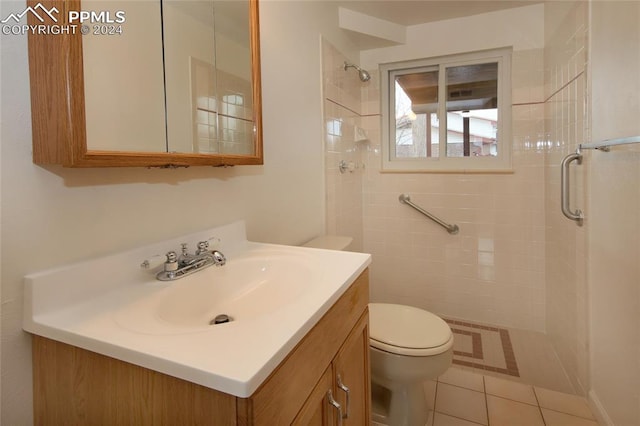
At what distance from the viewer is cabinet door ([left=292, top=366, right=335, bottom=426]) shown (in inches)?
27.8

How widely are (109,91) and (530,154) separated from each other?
2.34 meters

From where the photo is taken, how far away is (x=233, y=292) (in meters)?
1.04

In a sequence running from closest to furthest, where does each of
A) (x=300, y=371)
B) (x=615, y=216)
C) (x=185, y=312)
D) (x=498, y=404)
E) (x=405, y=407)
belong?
(x=300, y=371)
(x=185, y=312)
(x=615, y=216)
(x=405, y=407)
(x=498, y=404)

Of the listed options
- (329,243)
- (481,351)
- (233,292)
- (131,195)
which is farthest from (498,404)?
(131,195)

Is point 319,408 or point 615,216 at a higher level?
point 615,216

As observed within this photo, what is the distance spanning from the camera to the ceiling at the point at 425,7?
212 cm

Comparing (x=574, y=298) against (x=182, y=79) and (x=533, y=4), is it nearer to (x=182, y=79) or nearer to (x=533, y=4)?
(x=533, y=4)

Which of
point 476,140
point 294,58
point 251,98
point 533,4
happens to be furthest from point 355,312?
point 533,4

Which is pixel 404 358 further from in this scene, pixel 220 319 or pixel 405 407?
pixel 220 319

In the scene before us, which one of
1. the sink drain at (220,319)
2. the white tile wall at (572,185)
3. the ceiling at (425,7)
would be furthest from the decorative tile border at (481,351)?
the ceiling at (425,7)

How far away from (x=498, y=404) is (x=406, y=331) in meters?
0.64

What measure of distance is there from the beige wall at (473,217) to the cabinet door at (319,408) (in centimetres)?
189

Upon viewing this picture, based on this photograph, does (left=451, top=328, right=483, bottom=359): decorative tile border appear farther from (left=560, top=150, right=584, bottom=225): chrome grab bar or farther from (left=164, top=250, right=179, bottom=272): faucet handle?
(left=164, top=250, right=179, bottom=272): faucet handle

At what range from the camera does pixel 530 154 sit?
7.36 ft
